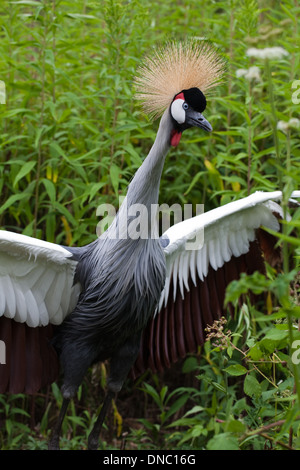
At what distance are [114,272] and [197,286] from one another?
0.52m

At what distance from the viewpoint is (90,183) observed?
113 inches

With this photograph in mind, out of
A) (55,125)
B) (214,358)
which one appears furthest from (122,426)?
(55,125)

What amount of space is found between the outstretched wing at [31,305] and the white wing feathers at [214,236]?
0.43 m

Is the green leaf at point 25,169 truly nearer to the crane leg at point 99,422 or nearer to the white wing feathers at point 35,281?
the white wing feathers at point 35,281

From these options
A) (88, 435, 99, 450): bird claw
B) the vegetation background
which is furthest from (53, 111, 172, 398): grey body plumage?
the vegetation background

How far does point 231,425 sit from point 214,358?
1.31 m

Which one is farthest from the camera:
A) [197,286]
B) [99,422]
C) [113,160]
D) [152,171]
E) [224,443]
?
[113,160]

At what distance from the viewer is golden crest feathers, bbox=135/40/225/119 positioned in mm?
2283

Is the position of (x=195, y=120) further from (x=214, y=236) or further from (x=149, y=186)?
(x=214, y=236)

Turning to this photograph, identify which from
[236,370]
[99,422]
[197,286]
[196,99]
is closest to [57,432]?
[99,422]

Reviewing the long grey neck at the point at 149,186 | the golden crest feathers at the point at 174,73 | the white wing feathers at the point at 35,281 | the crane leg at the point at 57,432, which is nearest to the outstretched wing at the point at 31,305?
the white wing feathers at the point at 35,281

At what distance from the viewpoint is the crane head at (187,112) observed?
214cm

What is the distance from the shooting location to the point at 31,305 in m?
2.22
